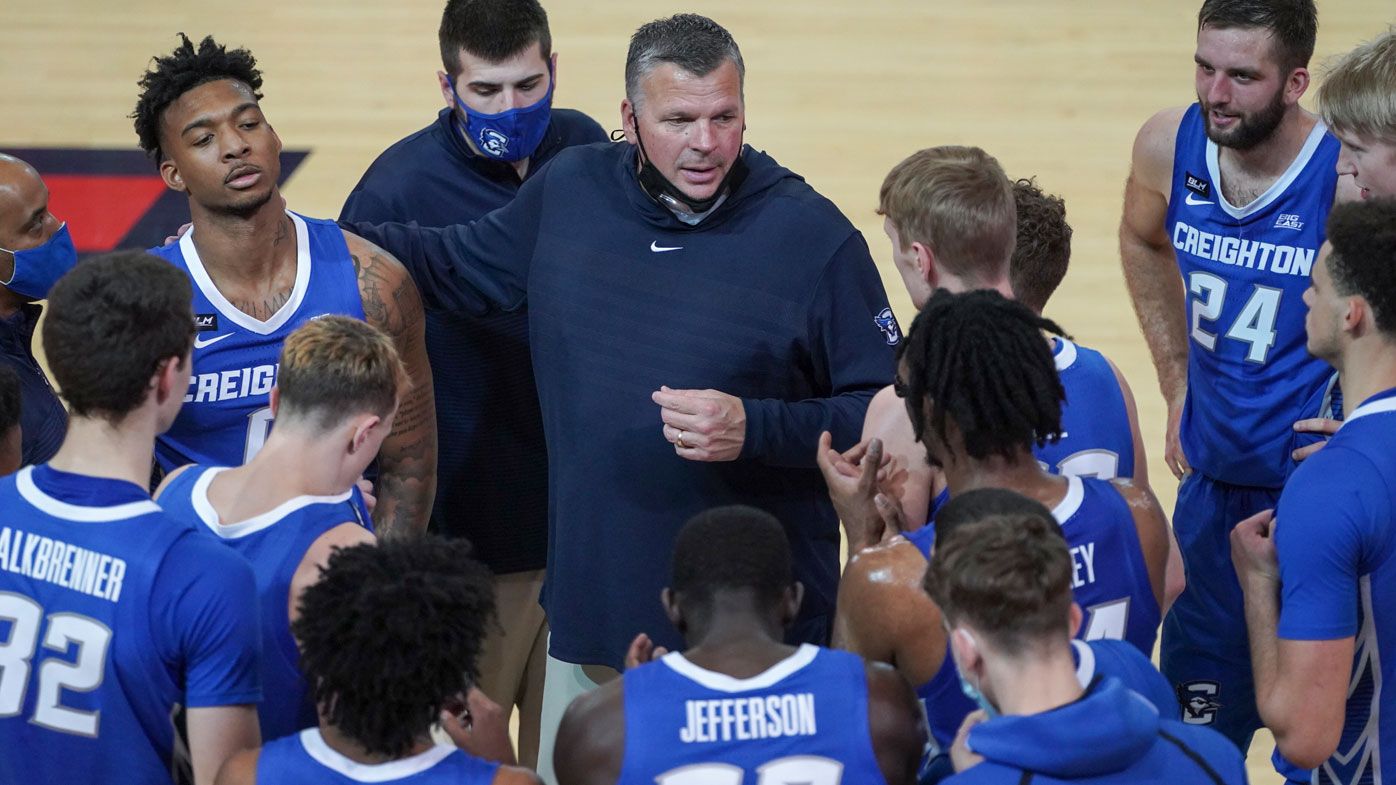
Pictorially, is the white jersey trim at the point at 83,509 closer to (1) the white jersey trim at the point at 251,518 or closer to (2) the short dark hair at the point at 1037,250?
(1) the white jersey trim at the point at 251,518

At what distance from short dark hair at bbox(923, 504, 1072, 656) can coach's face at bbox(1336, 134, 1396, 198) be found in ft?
4.43

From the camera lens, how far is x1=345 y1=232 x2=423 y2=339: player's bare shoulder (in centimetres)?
A: 336

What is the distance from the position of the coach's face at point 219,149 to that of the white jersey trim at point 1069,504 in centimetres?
180

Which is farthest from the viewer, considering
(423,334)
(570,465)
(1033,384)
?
(423,334)

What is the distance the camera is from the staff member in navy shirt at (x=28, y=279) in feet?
11.5

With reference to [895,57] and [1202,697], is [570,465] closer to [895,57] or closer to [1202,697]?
[1202,697]

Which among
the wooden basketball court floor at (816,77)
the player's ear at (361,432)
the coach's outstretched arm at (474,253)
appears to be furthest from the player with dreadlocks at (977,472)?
the wooden basketball court floor at (816,77)

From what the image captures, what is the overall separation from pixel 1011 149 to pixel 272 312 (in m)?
5.82

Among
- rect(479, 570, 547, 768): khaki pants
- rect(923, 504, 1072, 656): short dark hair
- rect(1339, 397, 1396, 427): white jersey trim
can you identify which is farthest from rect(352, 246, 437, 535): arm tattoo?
rect(1339, 397, 1396, 427): white jersey trim

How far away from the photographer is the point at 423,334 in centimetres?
349

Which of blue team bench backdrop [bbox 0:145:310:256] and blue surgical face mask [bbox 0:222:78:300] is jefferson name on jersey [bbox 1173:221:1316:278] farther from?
blue team bench backdrop [bbox 0:145:310:256]

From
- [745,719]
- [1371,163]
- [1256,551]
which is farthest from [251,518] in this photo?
[1371,163]

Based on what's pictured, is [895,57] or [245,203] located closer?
[245,203]

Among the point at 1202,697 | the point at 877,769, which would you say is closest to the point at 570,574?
the point at 877,769
